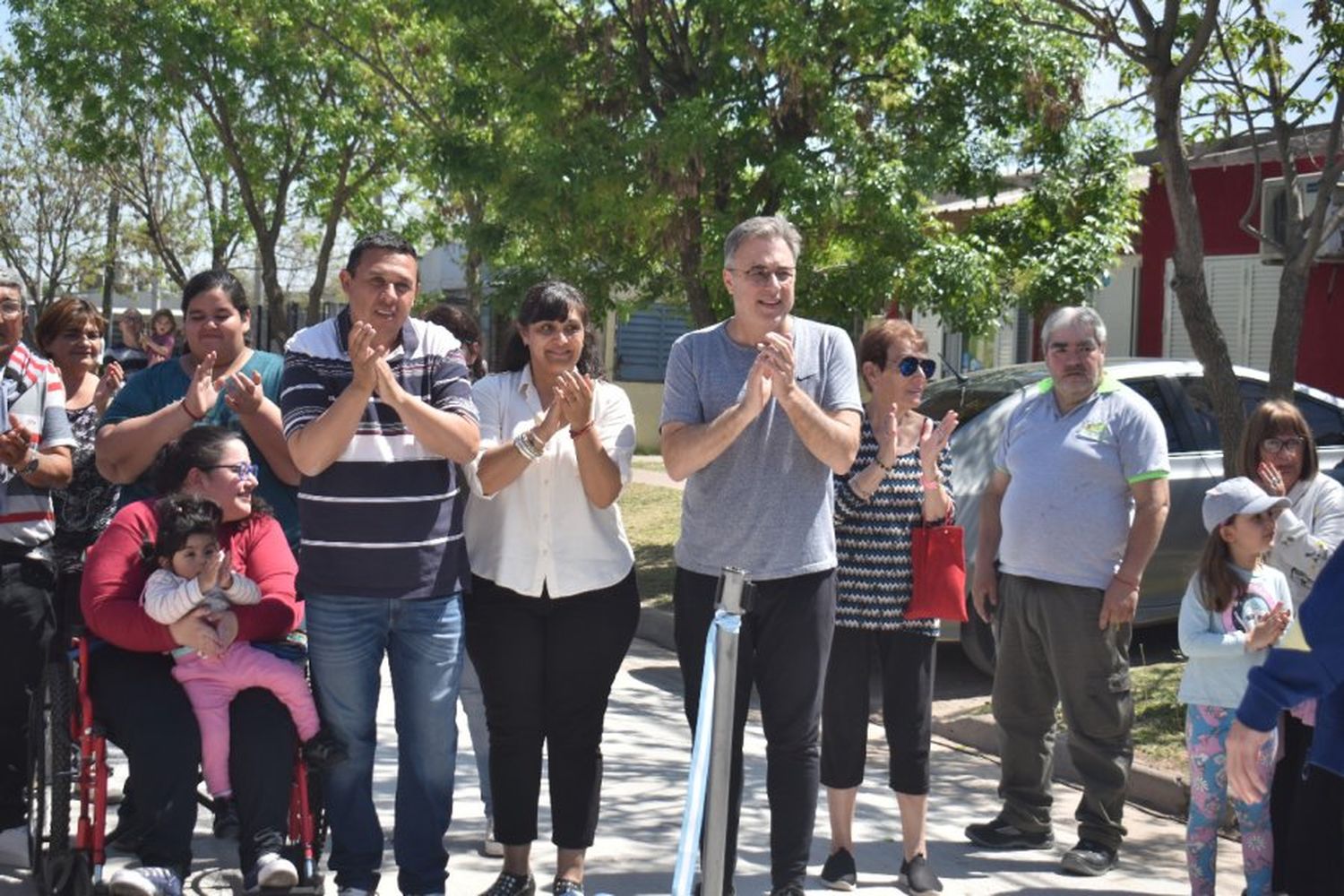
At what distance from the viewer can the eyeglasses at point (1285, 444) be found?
224 inches

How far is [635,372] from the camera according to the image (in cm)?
2914

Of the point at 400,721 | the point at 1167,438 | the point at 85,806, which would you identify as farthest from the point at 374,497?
the point at 1167,438

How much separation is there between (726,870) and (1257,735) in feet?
7.60

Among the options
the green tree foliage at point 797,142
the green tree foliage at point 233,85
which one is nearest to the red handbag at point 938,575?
the green tree foliage at point 797,142

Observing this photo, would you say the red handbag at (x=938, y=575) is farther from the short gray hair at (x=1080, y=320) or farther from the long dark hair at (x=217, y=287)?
the long dark hair at (x=217, y=287)

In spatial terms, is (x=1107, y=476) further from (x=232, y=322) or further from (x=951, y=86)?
(x=951, y=86)

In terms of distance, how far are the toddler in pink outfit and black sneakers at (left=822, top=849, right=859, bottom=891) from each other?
1.78 meters

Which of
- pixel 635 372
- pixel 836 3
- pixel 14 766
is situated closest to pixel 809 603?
pixel 14 766

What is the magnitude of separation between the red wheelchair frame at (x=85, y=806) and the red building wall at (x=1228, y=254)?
11817mm

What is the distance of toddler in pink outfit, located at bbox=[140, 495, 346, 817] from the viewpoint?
16.5 feet

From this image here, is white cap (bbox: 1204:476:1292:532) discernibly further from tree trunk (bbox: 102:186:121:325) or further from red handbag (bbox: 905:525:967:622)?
tree trunk (bbox: 102:186:121:325)

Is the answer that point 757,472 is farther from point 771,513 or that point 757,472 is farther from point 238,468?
point 238,468

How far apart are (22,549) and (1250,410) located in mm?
7386

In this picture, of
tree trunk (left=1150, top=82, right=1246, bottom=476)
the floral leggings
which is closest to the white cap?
the floral leggings
